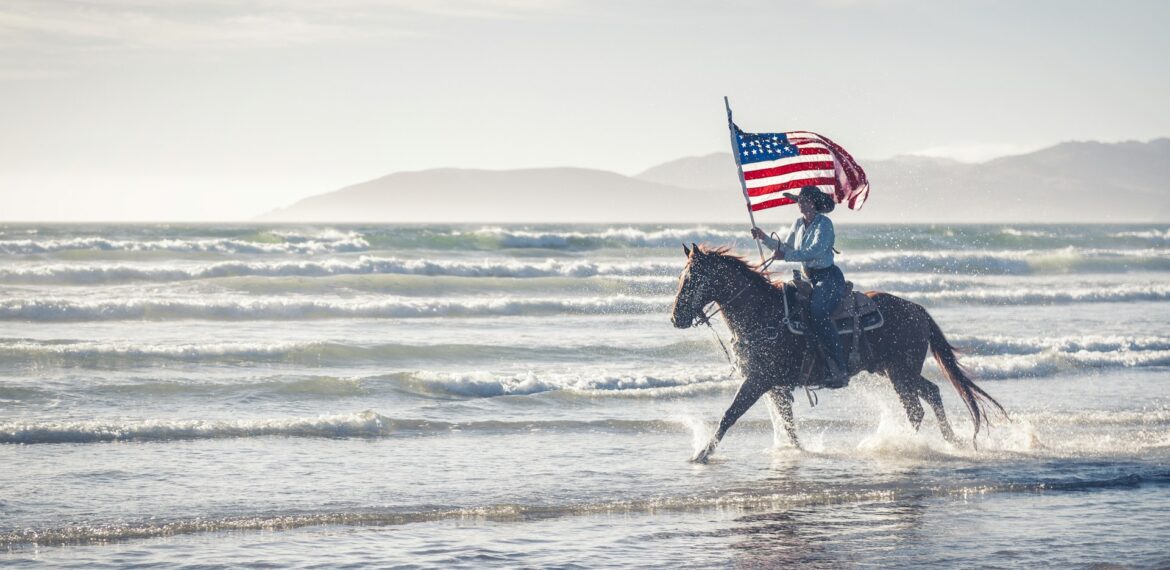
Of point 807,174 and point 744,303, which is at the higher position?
point 807,174

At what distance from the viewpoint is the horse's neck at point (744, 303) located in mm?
12156

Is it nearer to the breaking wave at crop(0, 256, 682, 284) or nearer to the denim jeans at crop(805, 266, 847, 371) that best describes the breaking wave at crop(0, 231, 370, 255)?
the breaking wave at crop(0, 256, 682, 284)

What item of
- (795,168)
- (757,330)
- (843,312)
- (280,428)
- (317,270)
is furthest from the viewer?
(317,270)

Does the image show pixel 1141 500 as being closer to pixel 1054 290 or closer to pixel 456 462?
pixel 456 462

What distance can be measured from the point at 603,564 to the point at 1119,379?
12.3m

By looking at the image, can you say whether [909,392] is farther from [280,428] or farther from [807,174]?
[280,428]

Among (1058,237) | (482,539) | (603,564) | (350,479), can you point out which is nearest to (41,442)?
(350,479)

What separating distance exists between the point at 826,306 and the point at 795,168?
1485 mm

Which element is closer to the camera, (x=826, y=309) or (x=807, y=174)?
(x=826, y=309)

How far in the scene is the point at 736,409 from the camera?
1209 centimetres

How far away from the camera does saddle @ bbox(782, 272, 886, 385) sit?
483 inches

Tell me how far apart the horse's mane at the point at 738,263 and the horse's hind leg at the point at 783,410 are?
1136 mm

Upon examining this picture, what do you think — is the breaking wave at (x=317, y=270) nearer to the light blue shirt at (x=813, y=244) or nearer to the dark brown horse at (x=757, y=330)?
the dark brown horse at (x=757, y=330)

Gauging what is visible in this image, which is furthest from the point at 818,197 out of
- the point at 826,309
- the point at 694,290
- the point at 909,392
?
the point at 909,392
